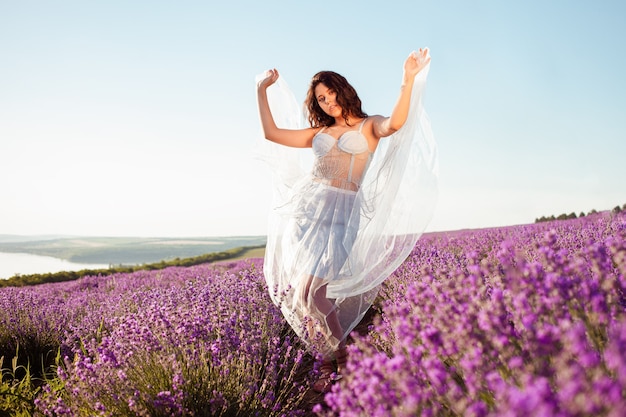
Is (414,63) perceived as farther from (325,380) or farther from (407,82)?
(325,380)

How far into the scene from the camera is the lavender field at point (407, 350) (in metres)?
1.08

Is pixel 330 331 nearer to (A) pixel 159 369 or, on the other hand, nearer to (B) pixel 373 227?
(B) pixel 373 227

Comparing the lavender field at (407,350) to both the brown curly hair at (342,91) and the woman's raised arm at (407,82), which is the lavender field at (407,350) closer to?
the woman's raised arm at (407,82)

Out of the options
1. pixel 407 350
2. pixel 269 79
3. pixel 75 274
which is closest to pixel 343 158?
pixel 269 79

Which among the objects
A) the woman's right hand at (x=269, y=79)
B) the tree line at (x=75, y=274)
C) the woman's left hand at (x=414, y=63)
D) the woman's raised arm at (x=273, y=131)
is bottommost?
the tree line at (x=75, y=274)

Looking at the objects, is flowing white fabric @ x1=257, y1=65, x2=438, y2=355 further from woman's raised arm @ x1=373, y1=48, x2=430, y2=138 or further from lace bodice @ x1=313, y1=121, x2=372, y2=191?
woman's raised arm @ x1=373, y1=48, x2=430, y2=138

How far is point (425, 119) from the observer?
3.42m

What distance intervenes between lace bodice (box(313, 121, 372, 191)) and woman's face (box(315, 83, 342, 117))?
10.2 inches

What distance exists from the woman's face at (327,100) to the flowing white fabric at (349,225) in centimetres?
35

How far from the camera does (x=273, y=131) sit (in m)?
3.60

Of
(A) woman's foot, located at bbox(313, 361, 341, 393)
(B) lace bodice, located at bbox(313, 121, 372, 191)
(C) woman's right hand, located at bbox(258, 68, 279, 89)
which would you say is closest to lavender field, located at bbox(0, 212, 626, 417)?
(A) woman's foot, located at bbox(313, 361, 341, 393)

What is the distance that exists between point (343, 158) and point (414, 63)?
75cm

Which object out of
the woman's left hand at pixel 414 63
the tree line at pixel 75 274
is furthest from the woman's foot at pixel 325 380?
the tree line at pixel 75 274

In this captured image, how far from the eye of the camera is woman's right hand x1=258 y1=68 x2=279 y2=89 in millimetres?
3611
